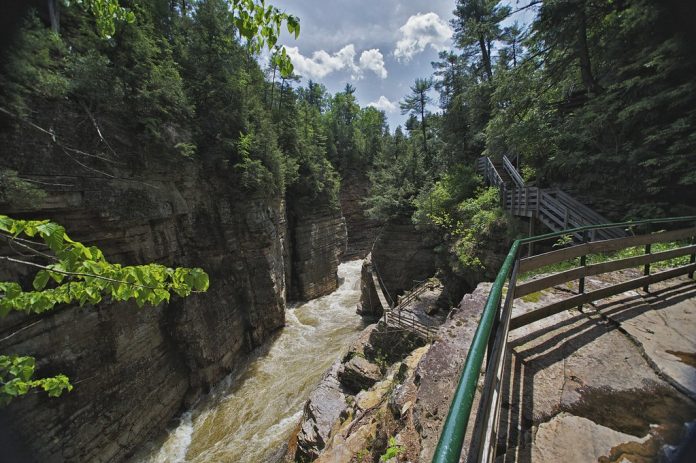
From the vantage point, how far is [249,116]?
1437cm

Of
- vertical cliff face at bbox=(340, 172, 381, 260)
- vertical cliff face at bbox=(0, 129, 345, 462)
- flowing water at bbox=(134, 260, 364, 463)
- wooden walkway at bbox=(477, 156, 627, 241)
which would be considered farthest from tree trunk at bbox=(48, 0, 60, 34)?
vertical cliff face at bbox=(340, 172, 381, 260)

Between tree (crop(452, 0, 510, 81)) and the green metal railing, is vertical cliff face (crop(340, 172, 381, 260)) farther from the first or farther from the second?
the green metal railing

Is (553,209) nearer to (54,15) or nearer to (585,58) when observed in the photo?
(585,58)

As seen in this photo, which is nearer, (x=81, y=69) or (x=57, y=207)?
(x=57, y=207)

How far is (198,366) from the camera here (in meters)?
10.6

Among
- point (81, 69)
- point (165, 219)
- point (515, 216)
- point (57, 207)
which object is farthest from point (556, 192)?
point (81, 69)

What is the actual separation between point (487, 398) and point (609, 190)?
9473mm

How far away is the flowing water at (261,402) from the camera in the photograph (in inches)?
327

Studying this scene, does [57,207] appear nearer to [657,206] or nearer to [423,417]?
[423,417]

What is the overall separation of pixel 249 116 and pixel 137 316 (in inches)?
430

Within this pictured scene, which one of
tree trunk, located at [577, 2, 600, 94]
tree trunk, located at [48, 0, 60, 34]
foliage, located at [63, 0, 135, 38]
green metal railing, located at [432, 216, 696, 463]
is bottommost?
green metal railing, located at [432, 216, 696, 463]

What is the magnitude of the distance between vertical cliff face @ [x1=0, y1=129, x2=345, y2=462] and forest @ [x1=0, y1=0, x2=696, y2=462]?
432 millimetres

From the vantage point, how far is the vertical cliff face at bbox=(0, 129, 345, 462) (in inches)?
257

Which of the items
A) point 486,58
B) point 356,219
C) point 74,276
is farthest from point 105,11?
point 356,219
